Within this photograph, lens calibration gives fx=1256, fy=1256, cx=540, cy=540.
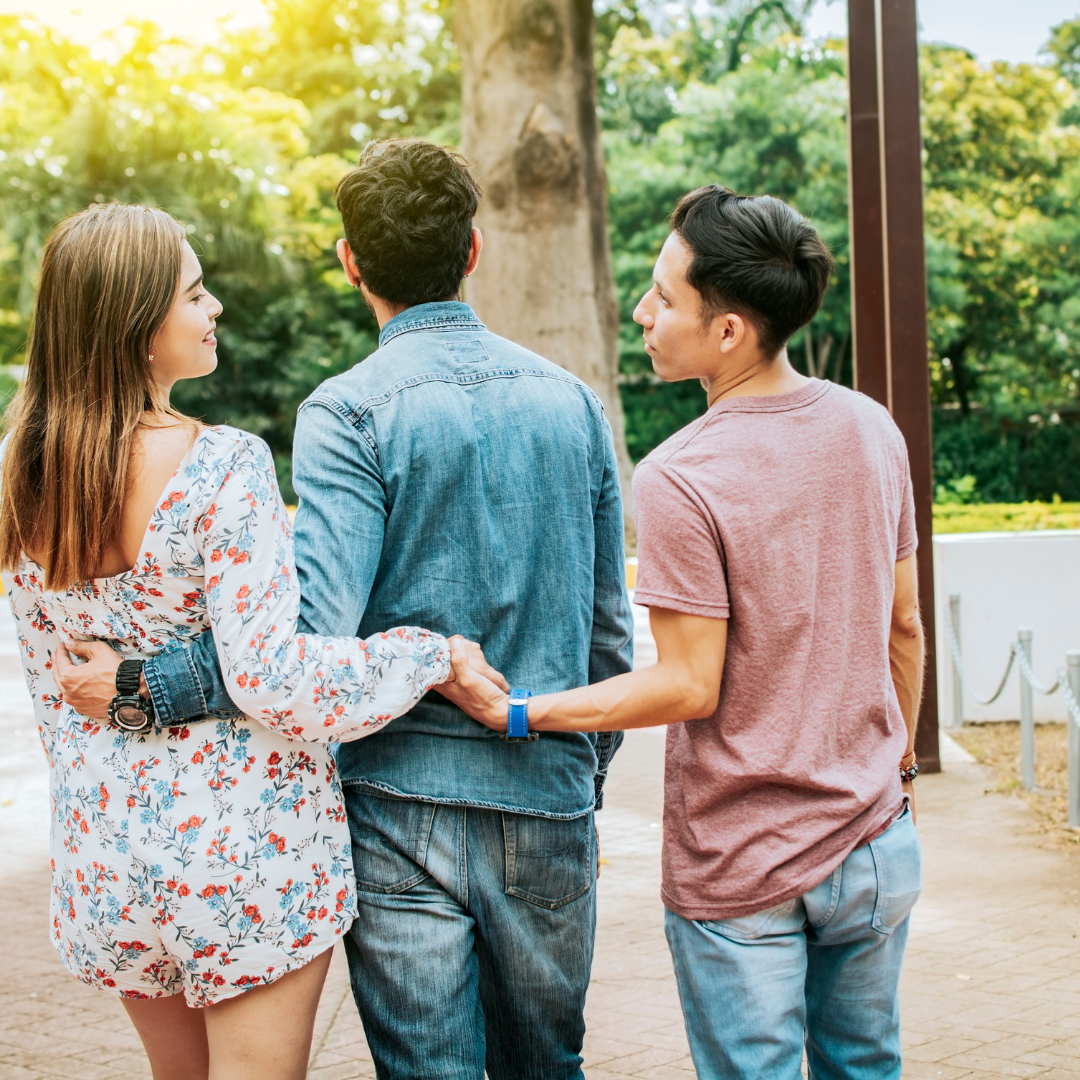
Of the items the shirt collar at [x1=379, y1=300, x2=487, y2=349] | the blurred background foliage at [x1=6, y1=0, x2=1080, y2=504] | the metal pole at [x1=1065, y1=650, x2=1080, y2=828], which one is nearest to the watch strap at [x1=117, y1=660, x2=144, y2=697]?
the shirt collar at [x1=379, y1=300, x2=487, y2=349]

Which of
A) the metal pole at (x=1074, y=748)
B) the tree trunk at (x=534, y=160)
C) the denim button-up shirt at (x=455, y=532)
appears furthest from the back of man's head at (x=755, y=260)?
the tree trunk at (x=534, y=160)

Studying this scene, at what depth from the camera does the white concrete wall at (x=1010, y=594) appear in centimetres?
833

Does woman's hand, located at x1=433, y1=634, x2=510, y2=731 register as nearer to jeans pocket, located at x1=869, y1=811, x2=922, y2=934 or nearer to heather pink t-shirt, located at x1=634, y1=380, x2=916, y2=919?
heather pink t-shirt, located at x1=634, y1=380, x2=916, y2=919

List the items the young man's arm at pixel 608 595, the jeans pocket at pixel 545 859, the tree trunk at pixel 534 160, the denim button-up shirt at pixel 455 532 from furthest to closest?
1. the tree trunk at pixel 534 160
2. the young man's arm at pixel 608 595
3. the jeans pocket at pixel 545 859
4. the denim button-up shirt at pixel 455 532

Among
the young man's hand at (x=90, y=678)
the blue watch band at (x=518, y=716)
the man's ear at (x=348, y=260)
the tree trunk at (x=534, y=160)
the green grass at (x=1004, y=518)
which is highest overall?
the tree trunk at (x=534, y=160)

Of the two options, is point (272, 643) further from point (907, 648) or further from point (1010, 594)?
point (1010, 594)

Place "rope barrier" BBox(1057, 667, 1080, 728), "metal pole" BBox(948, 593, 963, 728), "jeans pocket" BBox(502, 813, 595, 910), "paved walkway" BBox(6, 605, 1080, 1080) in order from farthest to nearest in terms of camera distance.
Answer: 1. "metal pole" BBox(948, 593, 963, 728)
2. "rope barrier" BBox(1057, 667, 1080, 728)
3. "paved walkway" BBox(6, 605, 1080, 1080)
4. "jeans pocket" BBox(502, 813, 595, 910)

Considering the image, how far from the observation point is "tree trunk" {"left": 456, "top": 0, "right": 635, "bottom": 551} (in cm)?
1351

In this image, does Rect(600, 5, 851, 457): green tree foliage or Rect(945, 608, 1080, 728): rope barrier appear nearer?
Rect(945, 608, 1080, 728): rope barrier

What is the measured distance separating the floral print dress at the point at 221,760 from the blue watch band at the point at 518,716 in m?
0.14

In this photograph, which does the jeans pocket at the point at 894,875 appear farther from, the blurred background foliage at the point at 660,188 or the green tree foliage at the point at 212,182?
the blurred background foliage at the point at 660,188

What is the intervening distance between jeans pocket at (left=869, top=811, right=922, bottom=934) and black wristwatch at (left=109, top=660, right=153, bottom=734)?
121cm

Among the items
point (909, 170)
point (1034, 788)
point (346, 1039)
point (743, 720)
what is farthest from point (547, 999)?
point (909, 170)

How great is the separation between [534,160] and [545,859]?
1214 cm
